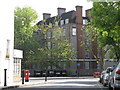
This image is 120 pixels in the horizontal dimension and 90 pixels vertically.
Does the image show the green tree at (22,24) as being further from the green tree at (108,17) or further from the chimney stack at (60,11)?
the green tree at (108,17)

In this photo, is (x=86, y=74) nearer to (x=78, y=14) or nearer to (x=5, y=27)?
(x=78, y=14)

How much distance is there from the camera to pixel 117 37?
2448 centimetres

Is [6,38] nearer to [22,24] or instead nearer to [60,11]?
[22,24]

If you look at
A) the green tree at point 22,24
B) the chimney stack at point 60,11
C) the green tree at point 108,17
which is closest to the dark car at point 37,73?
the green tree at point 22,24

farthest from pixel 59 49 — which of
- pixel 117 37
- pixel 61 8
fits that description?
pixel 117 37

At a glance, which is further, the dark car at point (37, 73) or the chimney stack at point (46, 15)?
the chimney stack at point (46, 15)

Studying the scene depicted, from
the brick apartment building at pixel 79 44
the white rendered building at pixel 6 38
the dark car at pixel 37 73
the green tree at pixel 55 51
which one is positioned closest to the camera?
the white rendered building at pixel 6 38

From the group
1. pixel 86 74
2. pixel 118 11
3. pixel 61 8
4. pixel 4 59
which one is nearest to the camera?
pixel 118 11

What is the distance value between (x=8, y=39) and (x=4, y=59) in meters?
2.25

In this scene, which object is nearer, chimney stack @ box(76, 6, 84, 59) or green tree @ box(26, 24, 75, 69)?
green tree @ box(26, 24, 75, 69)

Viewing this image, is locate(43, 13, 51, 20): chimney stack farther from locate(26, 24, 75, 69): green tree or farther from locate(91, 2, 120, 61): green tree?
locate(91, 2, 120, 61): green tree

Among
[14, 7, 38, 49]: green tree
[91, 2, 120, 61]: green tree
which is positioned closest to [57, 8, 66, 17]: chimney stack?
[14, 7, 38, 49]: green tree

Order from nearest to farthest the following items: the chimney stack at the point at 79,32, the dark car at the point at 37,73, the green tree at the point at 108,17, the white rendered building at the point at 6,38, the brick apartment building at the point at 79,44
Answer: the green tree at the point at 108,17, the white rendered building at the point at 6,38, the dark car at the point at 37,73, the brick apartment building at the point at 79,44, the chimney stack at the point at 79,32

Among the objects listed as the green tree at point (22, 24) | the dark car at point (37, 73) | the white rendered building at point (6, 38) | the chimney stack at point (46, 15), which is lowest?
the dark car at point (37, 73)
